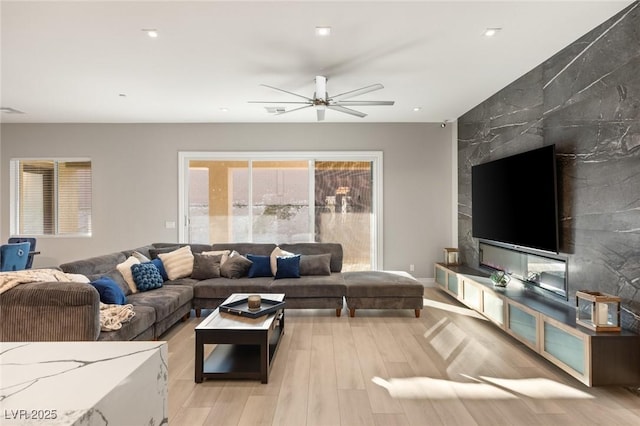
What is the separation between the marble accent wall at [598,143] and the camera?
2693 millimetres

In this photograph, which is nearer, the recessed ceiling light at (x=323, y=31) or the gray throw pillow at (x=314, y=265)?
the recessed ceiling light at (x=323, y=31)

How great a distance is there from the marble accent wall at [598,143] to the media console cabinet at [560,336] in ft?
0.83

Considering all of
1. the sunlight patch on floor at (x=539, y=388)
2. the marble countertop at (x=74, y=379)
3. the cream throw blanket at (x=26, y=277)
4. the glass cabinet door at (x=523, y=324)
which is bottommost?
the sunlight patch on floor at (x=539, y=388)

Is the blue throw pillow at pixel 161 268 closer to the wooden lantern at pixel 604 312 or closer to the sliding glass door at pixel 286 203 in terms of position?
the sliding glass door at pixel 286 203

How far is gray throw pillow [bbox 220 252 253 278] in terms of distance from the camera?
4766 millimetres

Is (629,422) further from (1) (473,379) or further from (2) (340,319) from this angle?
(2) (340,319)

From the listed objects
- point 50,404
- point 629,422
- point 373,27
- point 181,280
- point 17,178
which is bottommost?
point 629,422

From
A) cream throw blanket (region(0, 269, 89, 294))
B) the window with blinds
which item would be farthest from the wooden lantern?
the window with blinds

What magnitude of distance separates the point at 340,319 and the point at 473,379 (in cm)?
183

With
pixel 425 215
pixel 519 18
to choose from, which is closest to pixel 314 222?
pixel 425 215

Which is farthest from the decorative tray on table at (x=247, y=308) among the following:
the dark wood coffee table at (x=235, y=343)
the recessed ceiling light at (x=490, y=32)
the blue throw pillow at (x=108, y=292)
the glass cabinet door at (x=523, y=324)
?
the recessed ceiling light at (x=490, y=32)

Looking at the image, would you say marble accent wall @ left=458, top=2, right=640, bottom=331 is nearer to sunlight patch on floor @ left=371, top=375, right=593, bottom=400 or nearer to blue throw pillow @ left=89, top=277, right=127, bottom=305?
sunlight patch on floor @ left=371, top=375, right=593, bottom=400

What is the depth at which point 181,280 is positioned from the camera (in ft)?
15.4

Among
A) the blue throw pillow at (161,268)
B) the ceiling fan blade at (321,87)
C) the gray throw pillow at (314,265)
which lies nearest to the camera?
the ceiling fan blade at (321,87)
